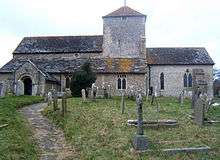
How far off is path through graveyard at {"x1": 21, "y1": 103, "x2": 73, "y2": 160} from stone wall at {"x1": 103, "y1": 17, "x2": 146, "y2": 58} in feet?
92.3

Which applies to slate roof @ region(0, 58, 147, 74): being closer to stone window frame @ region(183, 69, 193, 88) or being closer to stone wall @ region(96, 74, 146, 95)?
stone wall @ region(96, 74, 146, 95)

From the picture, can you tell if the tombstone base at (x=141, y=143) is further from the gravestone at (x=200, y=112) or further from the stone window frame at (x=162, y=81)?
the stone window frame at (x=162, y=81)

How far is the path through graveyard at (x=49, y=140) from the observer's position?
13062 millimetres

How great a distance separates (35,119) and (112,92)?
24563mm

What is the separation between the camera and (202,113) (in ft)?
57.1

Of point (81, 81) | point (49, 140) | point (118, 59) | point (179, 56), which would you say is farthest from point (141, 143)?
point (179, 56)

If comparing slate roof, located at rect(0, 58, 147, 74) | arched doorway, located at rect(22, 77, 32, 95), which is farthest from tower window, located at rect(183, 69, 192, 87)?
arched doorway, located at rect(22, 77, 32, 95)

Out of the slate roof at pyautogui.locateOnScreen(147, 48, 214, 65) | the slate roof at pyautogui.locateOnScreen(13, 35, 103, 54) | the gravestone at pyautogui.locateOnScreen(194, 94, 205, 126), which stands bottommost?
the gravestone at pyautogui.locateOnScreen(194, 94, 205, 126)

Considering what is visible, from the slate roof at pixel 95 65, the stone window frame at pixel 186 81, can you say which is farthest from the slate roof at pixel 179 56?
the slate roof at pixel 95 65

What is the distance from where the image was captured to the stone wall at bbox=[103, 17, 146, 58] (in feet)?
158

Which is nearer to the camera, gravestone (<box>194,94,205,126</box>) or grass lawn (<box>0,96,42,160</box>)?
grass lawn (<box>0,96,42,160</box>)

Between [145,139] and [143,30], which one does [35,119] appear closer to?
[145,139]

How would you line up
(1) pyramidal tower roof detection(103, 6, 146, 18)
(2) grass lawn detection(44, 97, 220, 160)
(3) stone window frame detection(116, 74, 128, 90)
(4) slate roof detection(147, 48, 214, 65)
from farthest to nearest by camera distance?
1. (4) slate roof detection(147, 48, 214, 65)
2. (1) pyramidal tower roof detection(103, 6, 146, 18)
3. (3) stone window frame detection(116, 74, 128, 90)
4. (2) grass lawn detection(44, 97, 220, 160)

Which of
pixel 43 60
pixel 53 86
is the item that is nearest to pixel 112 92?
pixel 53 86
